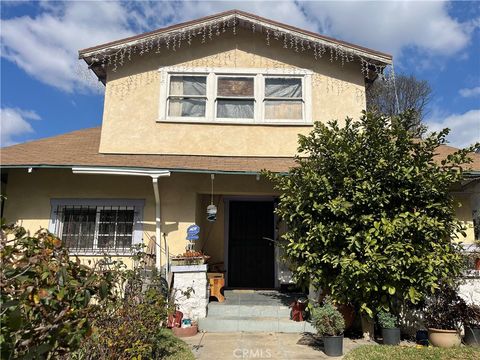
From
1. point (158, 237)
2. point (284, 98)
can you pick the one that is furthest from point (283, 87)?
point (158, 237)

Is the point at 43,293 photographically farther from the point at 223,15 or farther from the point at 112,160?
the point at 223,15

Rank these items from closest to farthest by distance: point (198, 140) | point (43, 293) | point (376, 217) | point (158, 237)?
point (43, 293) < point (376, 217) < point (158, 237) < point (198, 140)

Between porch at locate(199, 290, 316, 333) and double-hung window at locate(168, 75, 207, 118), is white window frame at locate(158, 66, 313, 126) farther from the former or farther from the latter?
porch at locate(199, 290, 316, 333)

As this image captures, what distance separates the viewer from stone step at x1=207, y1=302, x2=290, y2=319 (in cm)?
835

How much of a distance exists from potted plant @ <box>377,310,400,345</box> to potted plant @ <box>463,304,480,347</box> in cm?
120

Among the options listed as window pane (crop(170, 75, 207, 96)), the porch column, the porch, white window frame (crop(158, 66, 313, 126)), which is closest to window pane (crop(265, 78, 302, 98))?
white window frame (crop(158, 66, 313, 126))

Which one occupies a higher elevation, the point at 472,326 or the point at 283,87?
the point at 283,87

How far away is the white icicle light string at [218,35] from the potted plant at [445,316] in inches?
237

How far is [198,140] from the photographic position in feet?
32.9

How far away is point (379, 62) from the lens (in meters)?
10.2

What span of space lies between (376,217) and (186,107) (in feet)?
19.0

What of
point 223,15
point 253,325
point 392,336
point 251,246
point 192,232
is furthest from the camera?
point 251,246

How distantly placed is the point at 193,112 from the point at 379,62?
16.7 ft

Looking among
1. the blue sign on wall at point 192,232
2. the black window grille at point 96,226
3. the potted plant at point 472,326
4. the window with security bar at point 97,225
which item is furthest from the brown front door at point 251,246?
the potted plant at point 472,326
